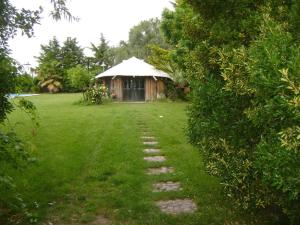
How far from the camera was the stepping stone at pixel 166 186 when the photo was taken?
683 centimetres

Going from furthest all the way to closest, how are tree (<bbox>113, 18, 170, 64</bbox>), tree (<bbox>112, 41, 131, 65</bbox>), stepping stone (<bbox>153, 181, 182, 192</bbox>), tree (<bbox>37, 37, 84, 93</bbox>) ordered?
tree (<bbox>112, 41, 131, 65</bbox>), tree (<bbox>113, 18, 170, 64</bbox>), tree (<bbox>37, 37, 84, 93</bbox>), stepping stone (<bbox>153, 181, 182, 192</bbox>)

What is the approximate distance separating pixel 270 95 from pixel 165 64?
90.1 ft

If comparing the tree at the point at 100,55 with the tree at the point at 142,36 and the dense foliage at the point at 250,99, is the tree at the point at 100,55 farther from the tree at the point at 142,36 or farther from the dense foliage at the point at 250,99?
the dense foliage at the point at 250,99

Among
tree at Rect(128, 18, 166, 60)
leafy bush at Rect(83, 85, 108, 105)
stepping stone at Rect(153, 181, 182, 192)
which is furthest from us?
tree at Rect(128, 18, 166, 60)

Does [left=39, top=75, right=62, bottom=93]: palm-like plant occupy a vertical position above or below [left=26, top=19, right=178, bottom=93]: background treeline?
below

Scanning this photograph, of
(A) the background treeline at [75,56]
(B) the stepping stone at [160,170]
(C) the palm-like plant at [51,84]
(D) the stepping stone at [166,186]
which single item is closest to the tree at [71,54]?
(A) the background treeline at [75,56]

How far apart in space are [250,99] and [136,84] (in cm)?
2636

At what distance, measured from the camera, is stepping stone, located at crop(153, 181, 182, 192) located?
6832 millimetres

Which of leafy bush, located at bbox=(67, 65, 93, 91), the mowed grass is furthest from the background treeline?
the mowed grass

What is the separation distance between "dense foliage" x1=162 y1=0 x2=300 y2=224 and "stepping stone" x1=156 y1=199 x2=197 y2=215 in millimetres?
→ 1021

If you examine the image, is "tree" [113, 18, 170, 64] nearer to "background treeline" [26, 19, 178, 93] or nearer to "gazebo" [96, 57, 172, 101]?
"background treeline" [26, 19, 178, 93]

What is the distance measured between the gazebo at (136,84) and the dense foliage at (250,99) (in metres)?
24.4

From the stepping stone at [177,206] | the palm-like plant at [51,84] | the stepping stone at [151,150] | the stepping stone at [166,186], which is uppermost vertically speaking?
the palm-like plant at [51,84]

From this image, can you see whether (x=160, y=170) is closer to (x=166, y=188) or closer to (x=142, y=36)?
(x=166, y=188)
